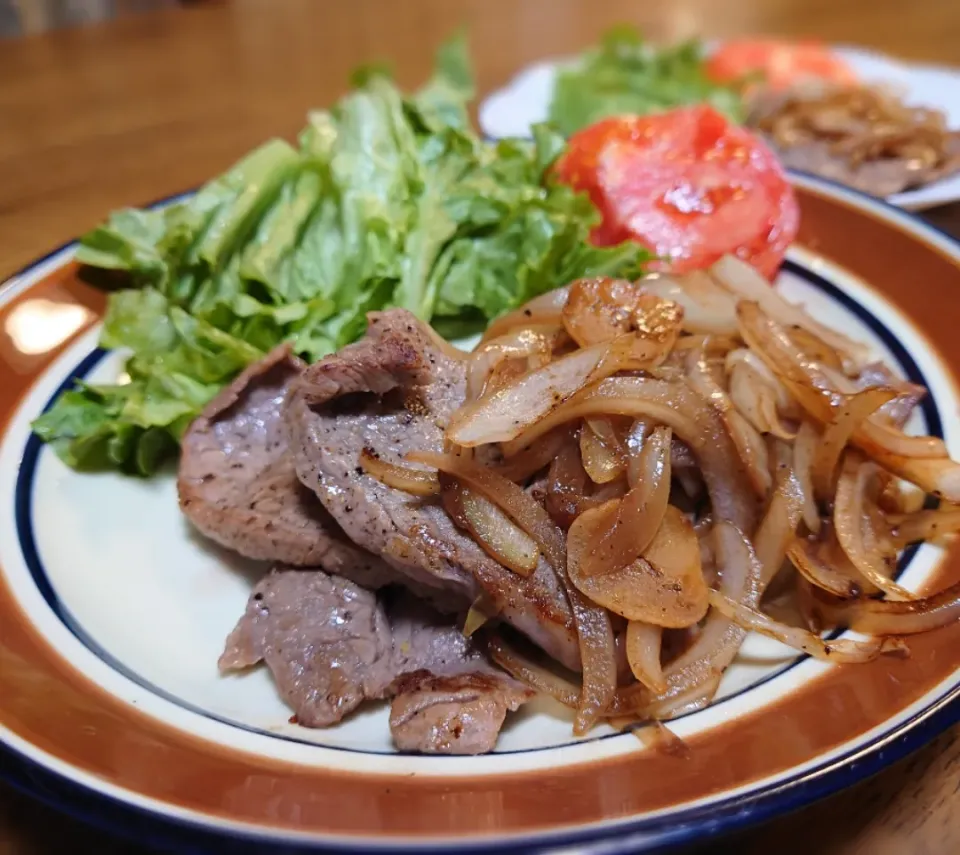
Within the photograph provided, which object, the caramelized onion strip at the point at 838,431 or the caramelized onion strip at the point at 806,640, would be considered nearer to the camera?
the caramelized onion strip at the point at 806,640

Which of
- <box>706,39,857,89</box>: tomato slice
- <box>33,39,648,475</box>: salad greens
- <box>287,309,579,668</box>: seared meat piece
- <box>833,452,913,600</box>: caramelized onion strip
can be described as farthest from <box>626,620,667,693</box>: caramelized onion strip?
<box>706,39,857,89</box>: tomato slice

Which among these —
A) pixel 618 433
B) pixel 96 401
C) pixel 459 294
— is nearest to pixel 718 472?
pixel 618 433

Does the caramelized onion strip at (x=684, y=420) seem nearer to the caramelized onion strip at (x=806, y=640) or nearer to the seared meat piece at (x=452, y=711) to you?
the caramelized onion strip at (x=806, y=640)

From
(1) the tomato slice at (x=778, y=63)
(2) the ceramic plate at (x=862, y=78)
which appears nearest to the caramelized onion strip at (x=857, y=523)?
(2) the ceramic plate at (x=862, y=78)

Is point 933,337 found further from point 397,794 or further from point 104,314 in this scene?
point 104,314

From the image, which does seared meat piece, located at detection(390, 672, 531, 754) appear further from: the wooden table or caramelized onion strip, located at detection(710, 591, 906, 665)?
the wooden table
